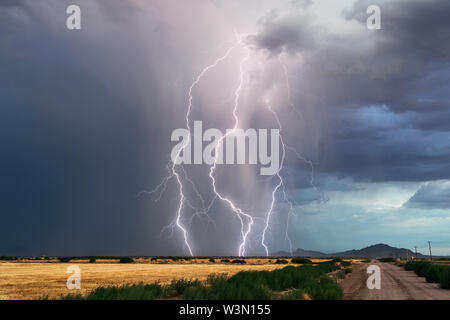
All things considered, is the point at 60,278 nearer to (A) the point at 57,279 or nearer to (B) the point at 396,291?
(A) the point at 57,279

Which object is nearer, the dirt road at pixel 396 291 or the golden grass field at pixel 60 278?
the dirt road at pixel 396 291

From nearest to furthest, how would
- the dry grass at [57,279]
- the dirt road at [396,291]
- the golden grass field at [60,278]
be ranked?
the dirt road at [396,291]
the dry grass at [57,279]
the golden grass field at [60,278]

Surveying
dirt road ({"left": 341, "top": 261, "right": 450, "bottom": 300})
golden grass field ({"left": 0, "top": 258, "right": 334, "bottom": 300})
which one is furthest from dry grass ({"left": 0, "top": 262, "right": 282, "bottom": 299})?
dirt road ({"left": 341, "top": 261, "right": 450, "bottom": 300})

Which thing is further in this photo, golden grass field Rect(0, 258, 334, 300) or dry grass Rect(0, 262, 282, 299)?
golden grass field Rect(0, 258, 334, 300)

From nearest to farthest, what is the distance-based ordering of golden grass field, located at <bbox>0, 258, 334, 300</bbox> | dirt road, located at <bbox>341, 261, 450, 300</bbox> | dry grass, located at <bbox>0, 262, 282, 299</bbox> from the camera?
dirt road, located at <bbox>341, 261, 450, 300</bbox>, dry grass, located at <bbox>0, 262, 282, 299</bbox>, golden grass field, located at <bbox>0, 258, 334, 300</bbox>

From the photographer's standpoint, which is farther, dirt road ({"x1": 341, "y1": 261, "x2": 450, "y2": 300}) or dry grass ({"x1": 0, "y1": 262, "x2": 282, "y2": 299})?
dry grass ({"x1": 0, "y1": 262, "x2": 282, "y2": 299})

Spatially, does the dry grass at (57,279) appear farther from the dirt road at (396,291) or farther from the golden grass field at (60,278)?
the dirt road at (396,291)

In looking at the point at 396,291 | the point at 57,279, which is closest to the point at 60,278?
the point at 57,279

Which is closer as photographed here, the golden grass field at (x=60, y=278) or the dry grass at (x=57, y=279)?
the dry grass at (x=57, y=279)

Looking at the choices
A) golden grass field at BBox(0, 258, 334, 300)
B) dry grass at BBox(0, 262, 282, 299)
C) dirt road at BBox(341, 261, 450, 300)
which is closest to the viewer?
dirt road at BBox(341, 261, 450, 300)

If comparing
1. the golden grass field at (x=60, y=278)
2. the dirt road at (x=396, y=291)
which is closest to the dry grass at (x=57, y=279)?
the golden grass field at (x=60, y=278)

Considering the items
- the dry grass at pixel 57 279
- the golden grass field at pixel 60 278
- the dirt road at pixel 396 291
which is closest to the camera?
the dirt road at pixel 396 291

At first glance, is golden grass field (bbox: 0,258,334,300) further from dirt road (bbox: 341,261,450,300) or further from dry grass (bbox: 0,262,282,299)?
dirt road (bbox: 341,261,450,300)
